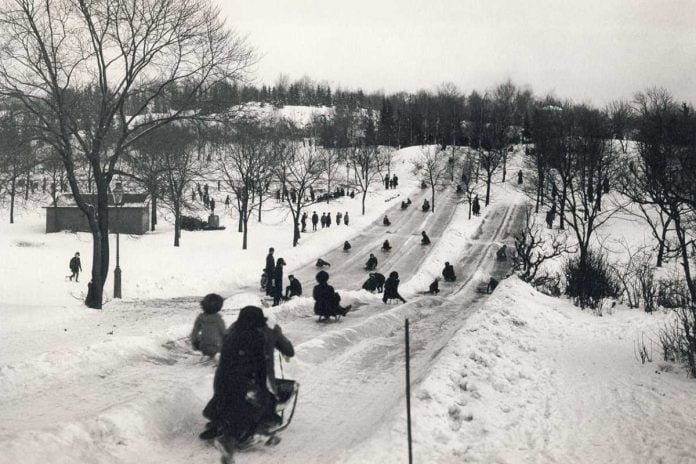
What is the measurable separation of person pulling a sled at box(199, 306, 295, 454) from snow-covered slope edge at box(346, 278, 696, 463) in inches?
46.1

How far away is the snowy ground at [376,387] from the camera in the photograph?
5.80 m

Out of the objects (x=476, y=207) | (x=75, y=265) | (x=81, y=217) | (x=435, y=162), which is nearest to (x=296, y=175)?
(x=476, y=207)

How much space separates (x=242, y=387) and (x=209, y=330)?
298cm

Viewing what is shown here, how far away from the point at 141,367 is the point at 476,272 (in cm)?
2698

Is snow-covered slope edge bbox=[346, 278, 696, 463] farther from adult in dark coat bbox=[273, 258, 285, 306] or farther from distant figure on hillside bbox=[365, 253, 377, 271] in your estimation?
distant figure on hillside bbox=[365, 253, 377, 271]

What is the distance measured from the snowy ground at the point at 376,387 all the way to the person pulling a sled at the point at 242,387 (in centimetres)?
28

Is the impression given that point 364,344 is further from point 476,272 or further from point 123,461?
point 476,272

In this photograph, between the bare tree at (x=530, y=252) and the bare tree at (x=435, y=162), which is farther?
the bare tree at (x=435, y=162)

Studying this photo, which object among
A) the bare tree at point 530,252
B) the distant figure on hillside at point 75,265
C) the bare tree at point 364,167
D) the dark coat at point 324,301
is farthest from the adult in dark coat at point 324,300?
the bare tree at point 364,167

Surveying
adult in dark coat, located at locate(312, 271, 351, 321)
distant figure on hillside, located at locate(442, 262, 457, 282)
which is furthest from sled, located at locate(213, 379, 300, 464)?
distant figure on hillside, located at locate(442, 262, 457, 282)

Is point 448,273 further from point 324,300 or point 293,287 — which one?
point 324,300

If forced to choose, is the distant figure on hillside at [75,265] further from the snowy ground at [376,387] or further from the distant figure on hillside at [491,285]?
the distant figure on hillside at [491,285]

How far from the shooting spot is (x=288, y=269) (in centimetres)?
3142

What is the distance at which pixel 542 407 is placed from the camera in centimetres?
733
